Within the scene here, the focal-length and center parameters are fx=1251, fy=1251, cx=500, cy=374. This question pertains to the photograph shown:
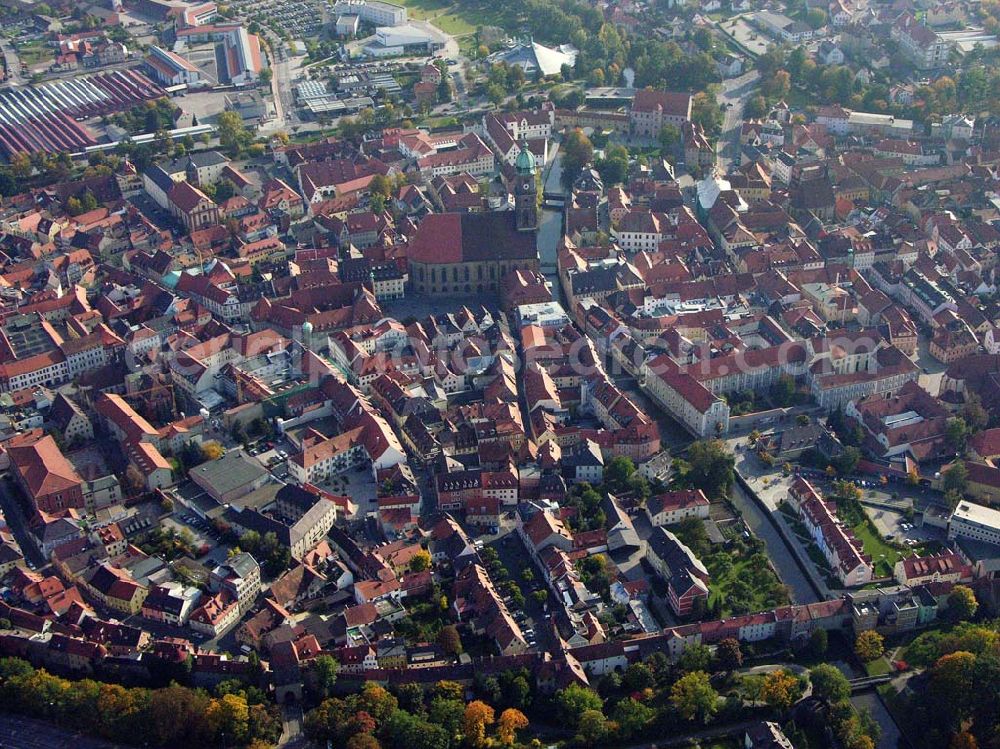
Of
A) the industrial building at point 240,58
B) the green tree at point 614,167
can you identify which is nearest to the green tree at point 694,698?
the green tree at point 614,167

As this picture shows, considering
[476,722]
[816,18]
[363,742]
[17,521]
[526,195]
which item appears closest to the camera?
[363,742]

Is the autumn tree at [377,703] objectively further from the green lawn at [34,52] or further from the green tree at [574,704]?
the green lawn at [34,52]

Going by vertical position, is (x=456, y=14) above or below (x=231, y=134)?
below

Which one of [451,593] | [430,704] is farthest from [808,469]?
[430,704]

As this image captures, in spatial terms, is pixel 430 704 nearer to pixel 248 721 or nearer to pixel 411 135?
pixel 248 721

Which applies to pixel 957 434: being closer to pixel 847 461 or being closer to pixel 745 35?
pixel 847 461

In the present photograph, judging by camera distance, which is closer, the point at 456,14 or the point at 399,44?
the point at 399,44

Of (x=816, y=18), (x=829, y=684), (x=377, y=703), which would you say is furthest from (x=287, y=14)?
(x=829, y=684)
